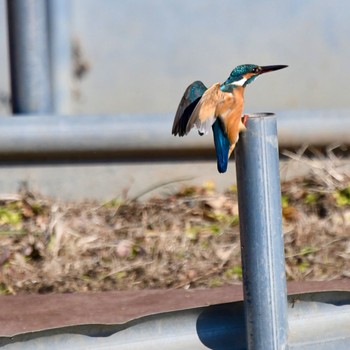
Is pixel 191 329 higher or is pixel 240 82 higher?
pixel 240 82

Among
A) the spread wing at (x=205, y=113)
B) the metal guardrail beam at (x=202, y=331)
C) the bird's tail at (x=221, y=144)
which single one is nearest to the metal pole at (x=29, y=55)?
the spread wing at (x=205, y=113)

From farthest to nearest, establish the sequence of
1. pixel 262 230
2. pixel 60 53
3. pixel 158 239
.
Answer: pixel 60 53 → pixel 158 239 → pixel 262 230

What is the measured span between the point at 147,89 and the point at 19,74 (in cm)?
62

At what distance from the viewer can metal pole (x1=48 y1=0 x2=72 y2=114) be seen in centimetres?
450

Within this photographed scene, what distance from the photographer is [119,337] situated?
1977 millimetres

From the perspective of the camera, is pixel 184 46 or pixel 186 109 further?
pixel 184 46

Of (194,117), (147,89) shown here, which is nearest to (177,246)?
(147,89)

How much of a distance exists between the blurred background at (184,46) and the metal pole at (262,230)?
2.66m

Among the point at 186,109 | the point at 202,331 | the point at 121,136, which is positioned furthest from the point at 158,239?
the point at 202,331

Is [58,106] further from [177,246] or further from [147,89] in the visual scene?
[177,246]

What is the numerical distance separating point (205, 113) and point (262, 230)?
1.64ft

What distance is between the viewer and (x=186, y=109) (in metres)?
2.45

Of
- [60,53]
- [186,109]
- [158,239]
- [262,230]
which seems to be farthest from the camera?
[60,53]

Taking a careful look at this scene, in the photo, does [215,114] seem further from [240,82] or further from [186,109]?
[240,82]
